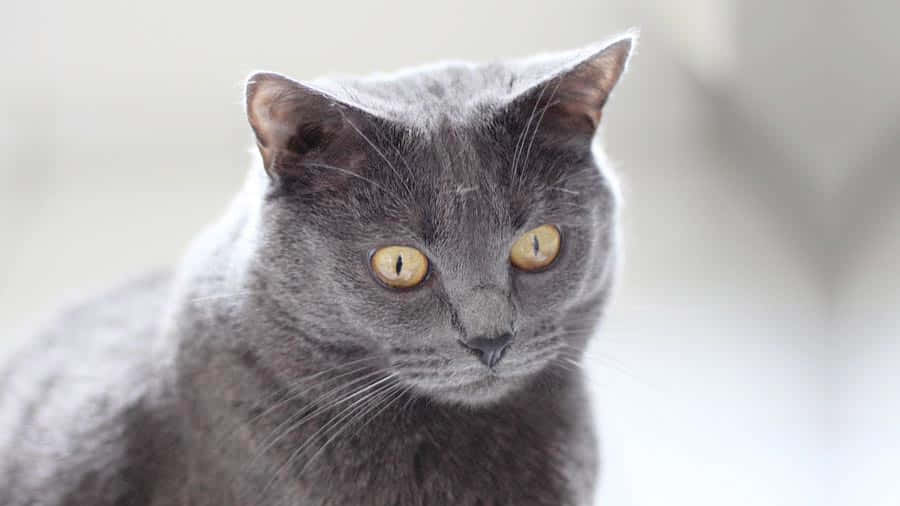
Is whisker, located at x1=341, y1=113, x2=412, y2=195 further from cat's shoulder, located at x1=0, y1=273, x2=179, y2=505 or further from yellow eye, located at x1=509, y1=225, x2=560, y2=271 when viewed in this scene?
cat's shoulder, located at x1=0, y1=273, x2=179, y2=505

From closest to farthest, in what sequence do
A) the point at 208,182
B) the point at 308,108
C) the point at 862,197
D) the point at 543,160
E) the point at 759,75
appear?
the point at 308,108
the point at 543,160
the point at 862,197
the point at 759,75
the point at 208,182

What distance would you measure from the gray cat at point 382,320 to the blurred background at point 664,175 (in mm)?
575

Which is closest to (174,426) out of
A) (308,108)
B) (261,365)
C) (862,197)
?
(261,365)

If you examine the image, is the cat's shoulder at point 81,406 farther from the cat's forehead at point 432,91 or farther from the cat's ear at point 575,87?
the cat's ear at point 575,87

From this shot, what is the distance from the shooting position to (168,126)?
8.14 feet

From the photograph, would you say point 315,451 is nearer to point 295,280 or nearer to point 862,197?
point 295,280

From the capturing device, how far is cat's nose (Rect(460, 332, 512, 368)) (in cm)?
117

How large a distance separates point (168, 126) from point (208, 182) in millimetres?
177

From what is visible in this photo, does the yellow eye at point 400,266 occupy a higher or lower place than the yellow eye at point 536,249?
lower

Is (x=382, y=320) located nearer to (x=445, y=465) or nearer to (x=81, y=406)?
(x=445, y=465)

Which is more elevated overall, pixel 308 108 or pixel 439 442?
pixel 308 108

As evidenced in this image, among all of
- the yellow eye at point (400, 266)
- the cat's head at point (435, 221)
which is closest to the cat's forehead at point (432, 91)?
the cat's head at point (435, 221)

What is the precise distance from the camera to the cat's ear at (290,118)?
1.11 meters

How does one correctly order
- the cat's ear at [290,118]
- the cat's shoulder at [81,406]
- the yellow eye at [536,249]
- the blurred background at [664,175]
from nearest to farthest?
the cat's ear at [290,118] < the yellow eye at [536,249] < the cat's shoulder at [81,406] < the blurred background at [664,175]
